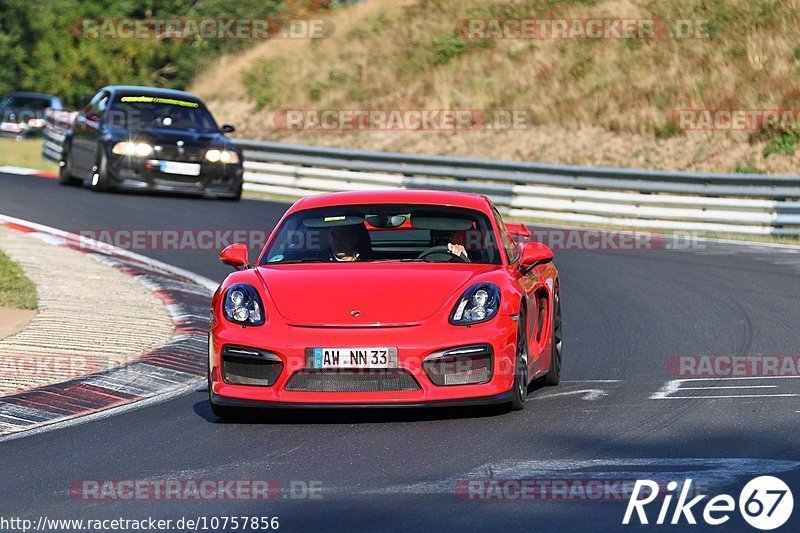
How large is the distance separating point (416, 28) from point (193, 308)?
29.0 meters

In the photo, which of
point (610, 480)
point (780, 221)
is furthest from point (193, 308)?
point (780, 221)

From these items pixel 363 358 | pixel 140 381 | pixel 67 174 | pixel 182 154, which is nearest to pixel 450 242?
pixel 363 358

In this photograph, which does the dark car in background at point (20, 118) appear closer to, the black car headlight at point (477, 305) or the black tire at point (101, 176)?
the black tire at point (101, 176)

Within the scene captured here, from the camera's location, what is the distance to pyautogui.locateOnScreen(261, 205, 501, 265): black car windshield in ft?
29.7

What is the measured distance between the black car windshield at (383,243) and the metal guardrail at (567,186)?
11782mm

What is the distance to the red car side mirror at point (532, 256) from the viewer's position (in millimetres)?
8998

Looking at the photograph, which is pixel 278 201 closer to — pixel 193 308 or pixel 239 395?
pixel 193 308

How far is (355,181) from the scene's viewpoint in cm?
2597

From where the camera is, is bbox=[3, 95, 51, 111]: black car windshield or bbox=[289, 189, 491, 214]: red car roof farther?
bbox=[3, 95, 51, 111]: black car windshield

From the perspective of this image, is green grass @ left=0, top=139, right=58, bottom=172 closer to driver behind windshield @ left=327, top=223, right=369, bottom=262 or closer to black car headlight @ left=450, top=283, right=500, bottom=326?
driver behind windshield @ left=327, top=223, right=369, bottom=262

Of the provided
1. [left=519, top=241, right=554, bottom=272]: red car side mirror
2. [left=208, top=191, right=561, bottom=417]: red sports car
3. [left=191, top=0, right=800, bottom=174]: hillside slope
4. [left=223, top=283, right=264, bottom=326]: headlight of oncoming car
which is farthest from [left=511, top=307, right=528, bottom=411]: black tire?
[left=191, top=0, right=800, bottom=174]: hillside slope

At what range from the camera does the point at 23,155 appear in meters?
33.2

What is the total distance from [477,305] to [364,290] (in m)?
0.62

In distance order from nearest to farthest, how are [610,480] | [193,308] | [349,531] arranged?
[349,531] → [610,480] → [193,308]
